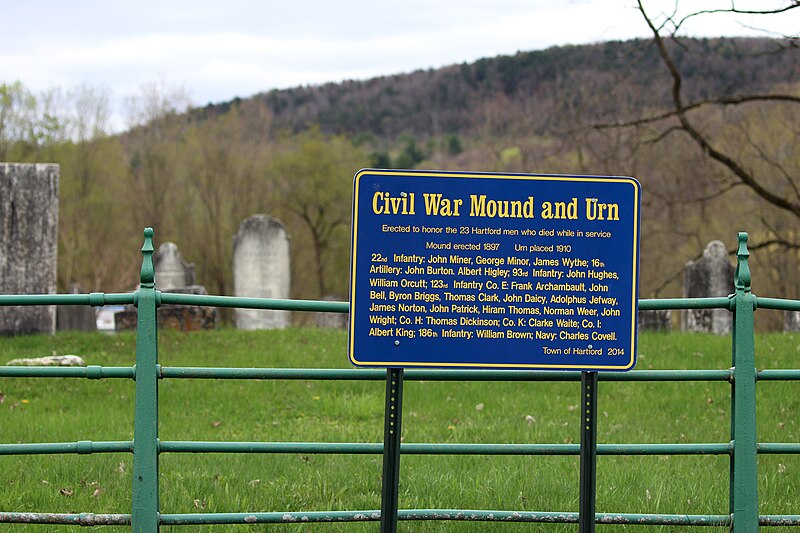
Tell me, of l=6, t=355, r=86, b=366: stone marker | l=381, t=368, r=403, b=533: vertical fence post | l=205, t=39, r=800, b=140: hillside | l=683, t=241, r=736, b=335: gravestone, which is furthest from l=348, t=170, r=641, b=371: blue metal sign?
l=683, t=241, r=736, b=335: gravestone

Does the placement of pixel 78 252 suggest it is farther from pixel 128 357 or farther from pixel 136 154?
pixel 128 357

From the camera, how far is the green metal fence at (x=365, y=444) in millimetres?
4484

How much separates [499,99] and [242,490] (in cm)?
4248

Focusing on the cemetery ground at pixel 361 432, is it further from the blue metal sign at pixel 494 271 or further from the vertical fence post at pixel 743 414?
the blue metal sign at pixel 494 271

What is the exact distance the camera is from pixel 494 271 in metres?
4.35

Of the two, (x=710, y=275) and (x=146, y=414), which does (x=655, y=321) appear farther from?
(x=146, y=414)

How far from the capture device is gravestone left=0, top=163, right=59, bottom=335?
45.5ft

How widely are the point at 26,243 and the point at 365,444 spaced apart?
1070 cm

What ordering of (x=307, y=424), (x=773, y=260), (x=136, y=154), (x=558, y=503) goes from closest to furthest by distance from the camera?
(x=558, y=503), (x=307, y=424), (x=773, y=260), (x=136, y=154)

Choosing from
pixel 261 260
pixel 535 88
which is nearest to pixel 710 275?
pixel 261 260

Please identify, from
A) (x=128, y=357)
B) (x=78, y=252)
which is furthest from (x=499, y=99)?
(x=128, y=357)

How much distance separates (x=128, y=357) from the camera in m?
12.5

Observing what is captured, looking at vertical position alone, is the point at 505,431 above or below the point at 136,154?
below

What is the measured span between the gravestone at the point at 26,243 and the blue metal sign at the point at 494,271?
10762 mm
